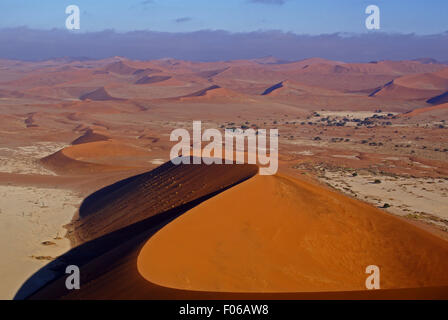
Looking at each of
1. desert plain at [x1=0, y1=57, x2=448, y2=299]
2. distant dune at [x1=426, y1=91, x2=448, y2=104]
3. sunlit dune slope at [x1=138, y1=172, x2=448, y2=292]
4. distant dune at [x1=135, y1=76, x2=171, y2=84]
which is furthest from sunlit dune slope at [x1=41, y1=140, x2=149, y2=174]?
distant dune at [x1=135, y1=76, x2=171, y2=84]

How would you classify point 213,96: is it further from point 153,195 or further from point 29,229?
point 29,229

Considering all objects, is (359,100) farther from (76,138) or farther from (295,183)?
(295,183)

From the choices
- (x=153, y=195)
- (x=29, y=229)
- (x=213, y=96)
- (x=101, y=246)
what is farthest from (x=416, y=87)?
(x=101, y=246)

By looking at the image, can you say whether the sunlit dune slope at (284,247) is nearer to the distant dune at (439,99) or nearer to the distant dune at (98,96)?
the distant dune at (439,99)

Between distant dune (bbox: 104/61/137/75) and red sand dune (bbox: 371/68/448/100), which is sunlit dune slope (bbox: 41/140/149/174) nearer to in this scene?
red sand dune (bbox: 371/68/448/100)

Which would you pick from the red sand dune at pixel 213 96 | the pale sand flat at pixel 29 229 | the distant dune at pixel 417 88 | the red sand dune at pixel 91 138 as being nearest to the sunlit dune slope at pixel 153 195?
the pale sand flat at pixel 29 229

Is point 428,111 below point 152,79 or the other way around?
below
